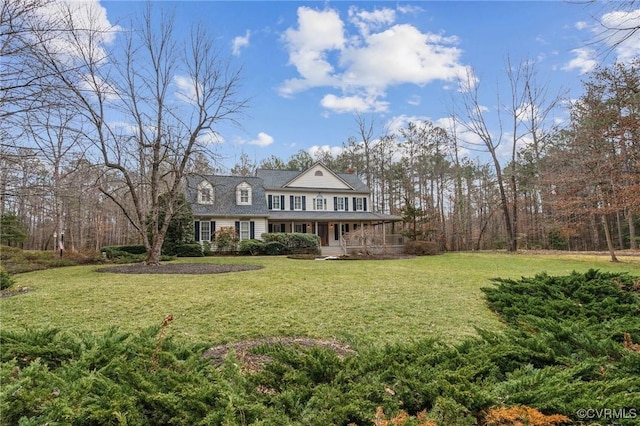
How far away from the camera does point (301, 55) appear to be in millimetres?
13492

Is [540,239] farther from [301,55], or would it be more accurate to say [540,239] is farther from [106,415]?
[106,415]

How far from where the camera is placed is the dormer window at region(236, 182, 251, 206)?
23641 mm

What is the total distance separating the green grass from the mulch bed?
195mm

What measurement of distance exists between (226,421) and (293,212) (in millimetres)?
23203

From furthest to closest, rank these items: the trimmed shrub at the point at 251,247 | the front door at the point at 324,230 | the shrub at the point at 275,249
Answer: the front door at the point at 324,230 < the shrub at the point at 275,249 < the trimmed shrub at the point at 251,247

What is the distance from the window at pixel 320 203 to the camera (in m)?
26.0

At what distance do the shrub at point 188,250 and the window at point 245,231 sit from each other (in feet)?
12.2

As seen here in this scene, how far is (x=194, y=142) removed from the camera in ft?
47.4

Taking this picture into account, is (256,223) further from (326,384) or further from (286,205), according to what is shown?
(326,384)

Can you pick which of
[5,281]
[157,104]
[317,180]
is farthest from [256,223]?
[5,281]

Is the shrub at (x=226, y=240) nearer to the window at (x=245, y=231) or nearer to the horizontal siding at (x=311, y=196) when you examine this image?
the window at (x=245, y=231)

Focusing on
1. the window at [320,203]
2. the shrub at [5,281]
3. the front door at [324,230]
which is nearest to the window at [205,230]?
the window at [320,203]

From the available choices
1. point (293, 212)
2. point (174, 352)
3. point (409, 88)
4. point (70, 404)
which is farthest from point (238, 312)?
point (293, 212)

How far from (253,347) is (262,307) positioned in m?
2.73
